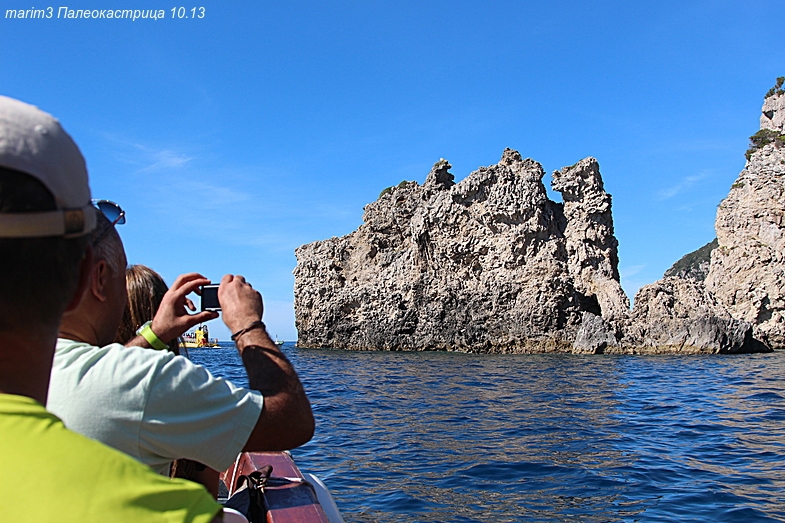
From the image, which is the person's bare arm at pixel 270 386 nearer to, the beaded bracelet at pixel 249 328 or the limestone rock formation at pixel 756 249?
the beaded bracelet at pixel 249 328

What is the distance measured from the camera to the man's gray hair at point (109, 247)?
1777 mm

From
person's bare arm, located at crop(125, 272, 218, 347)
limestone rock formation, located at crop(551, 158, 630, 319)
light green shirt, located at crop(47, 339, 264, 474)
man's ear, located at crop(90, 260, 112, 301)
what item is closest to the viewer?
light green shirt, located at crop(47, 339, 264, 474)

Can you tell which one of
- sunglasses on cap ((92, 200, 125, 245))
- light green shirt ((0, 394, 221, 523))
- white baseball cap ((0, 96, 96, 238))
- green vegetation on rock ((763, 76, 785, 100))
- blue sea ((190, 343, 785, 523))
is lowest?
blue sea ((190, 343, 785, 523))

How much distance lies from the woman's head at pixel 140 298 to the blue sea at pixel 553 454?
3.41m

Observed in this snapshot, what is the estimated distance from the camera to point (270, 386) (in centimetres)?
157

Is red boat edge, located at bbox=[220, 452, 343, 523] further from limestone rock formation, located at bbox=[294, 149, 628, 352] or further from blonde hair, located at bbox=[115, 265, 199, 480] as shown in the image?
limestone rock formation, located at bbox=[294, 149, 628, 352]

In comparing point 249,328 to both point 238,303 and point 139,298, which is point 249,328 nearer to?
point 238,303

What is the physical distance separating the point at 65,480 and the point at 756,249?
150 ft

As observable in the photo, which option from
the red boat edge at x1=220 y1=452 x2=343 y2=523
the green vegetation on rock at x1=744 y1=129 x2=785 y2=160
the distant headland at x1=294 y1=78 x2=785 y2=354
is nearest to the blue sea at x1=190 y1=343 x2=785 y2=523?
the red boat edge at x1=220 y1=452 x2=343 y2=523

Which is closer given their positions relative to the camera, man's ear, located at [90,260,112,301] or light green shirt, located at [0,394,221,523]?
light green shirt, located at [0,394,221,523]

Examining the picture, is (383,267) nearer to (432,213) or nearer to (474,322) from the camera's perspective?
(432,213)

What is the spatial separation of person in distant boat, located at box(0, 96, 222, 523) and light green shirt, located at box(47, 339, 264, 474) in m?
0.49

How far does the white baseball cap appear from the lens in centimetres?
83

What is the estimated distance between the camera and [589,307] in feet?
128
